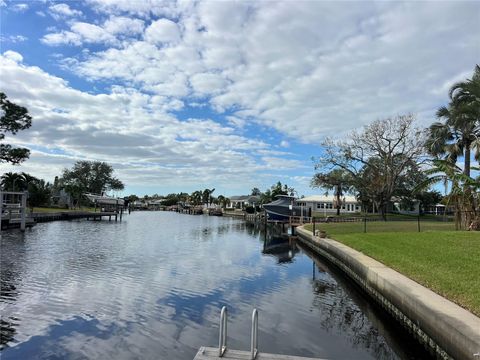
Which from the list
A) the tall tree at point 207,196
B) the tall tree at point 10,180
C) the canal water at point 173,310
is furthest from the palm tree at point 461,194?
the tall tree at point 207,196

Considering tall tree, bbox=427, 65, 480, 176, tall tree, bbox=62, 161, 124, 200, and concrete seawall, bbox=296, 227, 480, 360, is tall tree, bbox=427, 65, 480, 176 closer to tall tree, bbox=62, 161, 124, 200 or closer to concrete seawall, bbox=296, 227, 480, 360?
concrete seawall, bbox=296, 227, 480, 360

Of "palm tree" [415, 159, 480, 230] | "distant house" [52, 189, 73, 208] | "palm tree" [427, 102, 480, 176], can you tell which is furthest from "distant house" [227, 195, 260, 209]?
"palm tree" [415, 159, 480, 230]

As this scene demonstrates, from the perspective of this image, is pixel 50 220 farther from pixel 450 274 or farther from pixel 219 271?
pixel 450 274

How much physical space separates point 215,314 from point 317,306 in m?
3.83

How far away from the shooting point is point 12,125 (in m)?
40.6

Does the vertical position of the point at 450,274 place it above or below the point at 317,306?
above

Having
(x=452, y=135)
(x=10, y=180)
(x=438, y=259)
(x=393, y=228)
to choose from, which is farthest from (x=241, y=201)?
(x=438, y=259)

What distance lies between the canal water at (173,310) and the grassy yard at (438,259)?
1.67 meters

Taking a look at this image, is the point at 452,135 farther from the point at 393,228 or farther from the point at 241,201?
the point at 241,201

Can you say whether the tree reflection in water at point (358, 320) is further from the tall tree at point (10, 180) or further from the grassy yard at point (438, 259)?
the tall tree at point (10, 180)

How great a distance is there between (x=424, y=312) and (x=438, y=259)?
5972 mm

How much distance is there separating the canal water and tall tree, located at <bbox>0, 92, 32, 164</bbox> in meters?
19.8

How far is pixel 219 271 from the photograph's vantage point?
20.8 metres

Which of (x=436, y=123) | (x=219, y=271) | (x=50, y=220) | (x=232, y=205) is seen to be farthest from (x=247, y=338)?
(x=232, y=205)
